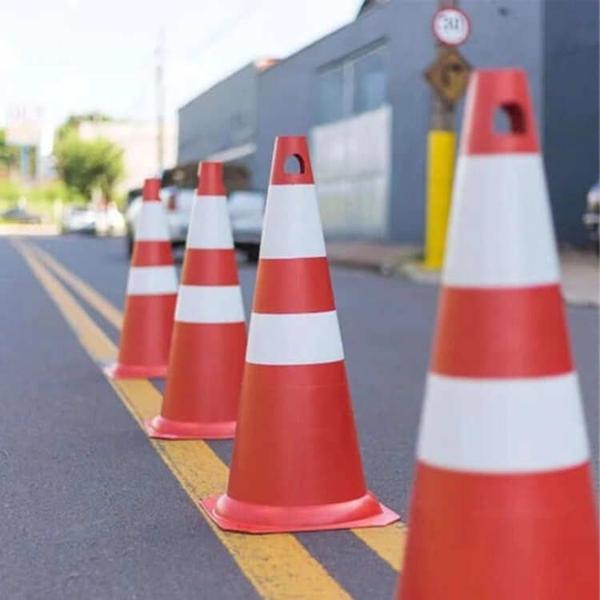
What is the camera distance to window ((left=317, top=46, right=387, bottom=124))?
3006cm

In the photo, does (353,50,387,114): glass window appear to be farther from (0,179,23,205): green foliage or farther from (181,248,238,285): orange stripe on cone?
(0,179,23,205): green foliage

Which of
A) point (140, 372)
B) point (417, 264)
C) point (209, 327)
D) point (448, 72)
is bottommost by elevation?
point (417, 264)

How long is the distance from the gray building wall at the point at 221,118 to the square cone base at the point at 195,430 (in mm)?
37152

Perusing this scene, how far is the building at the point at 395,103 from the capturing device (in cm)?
2123

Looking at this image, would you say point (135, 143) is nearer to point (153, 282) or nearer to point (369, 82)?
point (369, 82)

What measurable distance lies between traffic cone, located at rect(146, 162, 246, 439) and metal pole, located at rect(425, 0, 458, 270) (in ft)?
45.8

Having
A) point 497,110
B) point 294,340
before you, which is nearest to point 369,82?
point 294,340

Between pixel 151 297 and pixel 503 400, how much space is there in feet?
16.3

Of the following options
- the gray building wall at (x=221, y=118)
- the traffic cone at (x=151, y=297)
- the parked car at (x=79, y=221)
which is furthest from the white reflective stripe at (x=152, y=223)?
the parked car at (x=79, y=221)

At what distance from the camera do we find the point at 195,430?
5.66 m

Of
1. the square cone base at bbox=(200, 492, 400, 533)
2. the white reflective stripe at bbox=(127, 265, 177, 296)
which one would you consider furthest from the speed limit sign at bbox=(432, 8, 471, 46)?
the square cone base at bbox=(200, 492, 400, 533)

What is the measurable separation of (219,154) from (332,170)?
16.5 metres

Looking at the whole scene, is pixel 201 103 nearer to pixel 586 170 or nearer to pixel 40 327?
pixel 586 170

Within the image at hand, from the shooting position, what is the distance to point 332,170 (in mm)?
33375
